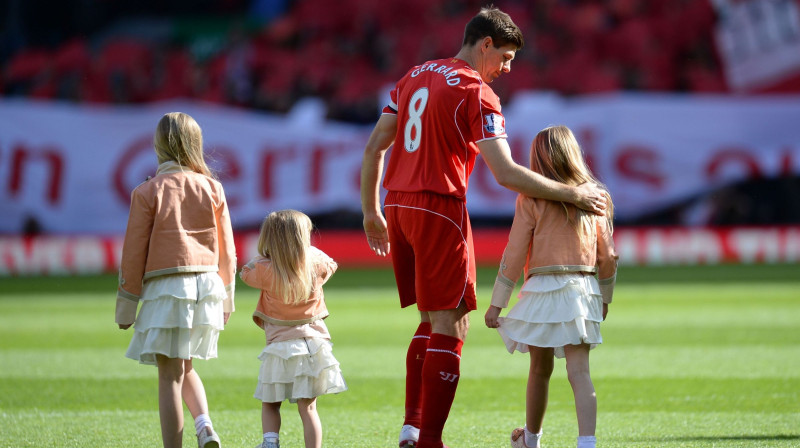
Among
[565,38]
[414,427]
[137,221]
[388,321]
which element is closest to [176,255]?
[137,221]

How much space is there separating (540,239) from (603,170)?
1575cm

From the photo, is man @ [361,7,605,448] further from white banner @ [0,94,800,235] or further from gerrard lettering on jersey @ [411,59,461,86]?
white banner @ [0,94,800,235]

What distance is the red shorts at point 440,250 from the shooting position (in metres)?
5.26

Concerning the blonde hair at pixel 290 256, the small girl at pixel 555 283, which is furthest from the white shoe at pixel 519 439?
the blonde hair at pixel 290 256

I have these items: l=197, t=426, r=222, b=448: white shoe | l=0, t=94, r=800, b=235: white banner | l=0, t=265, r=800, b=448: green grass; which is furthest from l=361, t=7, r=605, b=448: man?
l=0, t=94, r=800, b=235: white banner

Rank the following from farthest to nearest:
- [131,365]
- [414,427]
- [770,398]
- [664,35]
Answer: [664,35]
[131,365]
[770,398]
[414,427]

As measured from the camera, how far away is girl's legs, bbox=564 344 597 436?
203 inches

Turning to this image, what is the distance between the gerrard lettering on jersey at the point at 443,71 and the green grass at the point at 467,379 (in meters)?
Result: 2.00

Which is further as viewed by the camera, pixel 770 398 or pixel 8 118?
pixel 8 118

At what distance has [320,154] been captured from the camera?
21422 millimetres

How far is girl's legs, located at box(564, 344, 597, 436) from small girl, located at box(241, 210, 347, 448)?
44.4 inches

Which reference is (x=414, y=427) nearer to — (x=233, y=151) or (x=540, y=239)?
(x=540, y=239)

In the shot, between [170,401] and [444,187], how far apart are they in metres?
1.68

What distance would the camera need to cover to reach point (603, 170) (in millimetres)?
20719
